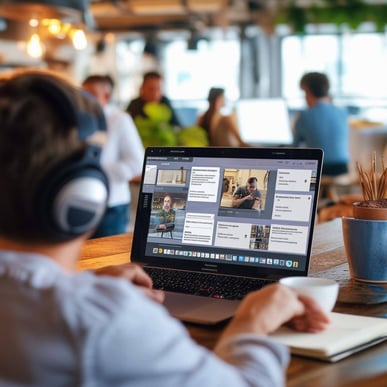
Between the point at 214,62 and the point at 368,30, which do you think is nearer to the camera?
the point at 368,30

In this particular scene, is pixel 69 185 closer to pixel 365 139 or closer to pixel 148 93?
pixel 148 93

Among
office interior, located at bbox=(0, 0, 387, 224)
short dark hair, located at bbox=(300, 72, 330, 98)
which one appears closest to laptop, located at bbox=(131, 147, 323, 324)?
short dark hair, located at bbox=(300, 72, 330, 98)

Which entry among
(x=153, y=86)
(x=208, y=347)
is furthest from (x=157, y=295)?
(x=153, y=86)

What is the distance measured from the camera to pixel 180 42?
560 inches

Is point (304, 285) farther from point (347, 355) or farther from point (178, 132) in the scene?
point (178, 132)

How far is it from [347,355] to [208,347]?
0.76 feet

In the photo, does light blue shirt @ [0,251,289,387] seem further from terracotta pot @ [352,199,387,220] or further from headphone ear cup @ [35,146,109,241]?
terracotta pot @ [352,199,387,220]

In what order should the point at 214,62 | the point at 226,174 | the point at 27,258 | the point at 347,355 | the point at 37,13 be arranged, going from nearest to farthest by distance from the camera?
the point at 27,258, the point at 347,355, the point at 226,174, the point at 37,13, the point at 214,62

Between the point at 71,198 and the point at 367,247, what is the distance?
3.37 ft

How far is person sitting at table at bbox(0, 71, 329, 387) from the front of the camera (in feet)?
2.56

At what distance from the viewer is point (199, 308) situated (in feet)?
5.00

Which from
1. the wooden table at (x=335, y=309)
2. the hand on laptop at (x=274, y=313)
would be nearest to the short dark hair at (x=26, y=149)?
the hand on laptop at (x=274, y=313)

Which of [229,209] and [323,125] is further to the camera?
[323,125]

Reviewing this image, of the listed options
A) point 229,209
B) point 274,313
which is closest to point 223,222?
point 229,209
